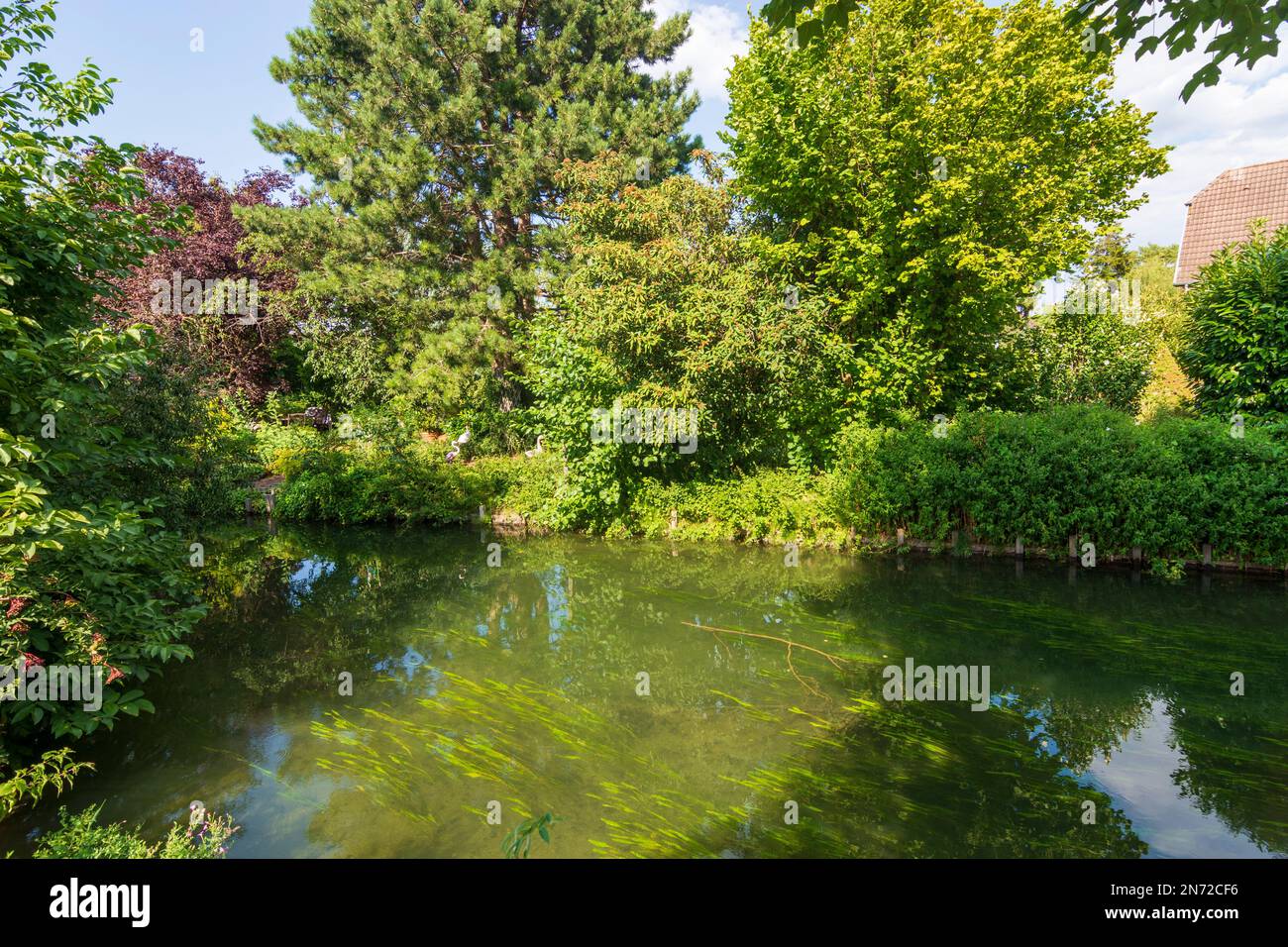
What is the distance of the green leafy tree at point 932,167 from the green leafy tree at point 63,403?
41.1ft

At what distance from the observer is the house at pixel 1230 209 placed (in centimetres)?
2558

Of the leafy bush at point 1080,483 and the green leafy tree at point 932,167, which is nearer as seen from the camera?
the leafy bush at point 1080,483

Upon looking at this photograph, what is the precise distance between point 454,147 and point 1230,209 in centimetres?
3170

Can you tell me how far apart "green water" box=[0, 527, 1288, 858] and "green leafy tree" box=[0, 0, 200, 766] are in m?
1.20

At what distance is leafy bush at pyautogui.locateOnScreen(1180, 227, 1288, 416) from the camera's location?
11.0 meters

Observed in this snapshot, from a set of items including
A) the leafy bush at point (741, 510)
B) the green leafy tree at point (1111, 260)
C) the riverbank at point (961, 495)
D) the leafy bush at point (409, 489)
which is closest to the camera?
the riverbank at point (961, 495)

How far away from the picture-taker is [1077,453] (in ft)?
34.7

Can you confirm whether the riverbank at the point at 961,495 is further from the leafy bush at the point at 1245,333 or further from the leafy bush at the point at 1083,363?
the leafy bush at the point at 1083,363

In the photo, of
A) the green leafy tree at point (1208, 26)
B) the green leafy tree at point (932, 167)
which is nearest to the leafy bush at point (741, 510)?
the green leafy tree at point (932, 167)

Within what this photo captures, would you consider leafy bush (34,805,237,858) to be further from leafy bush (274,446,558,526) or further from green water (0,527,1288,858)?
leafy bush (274,446,558,526)
